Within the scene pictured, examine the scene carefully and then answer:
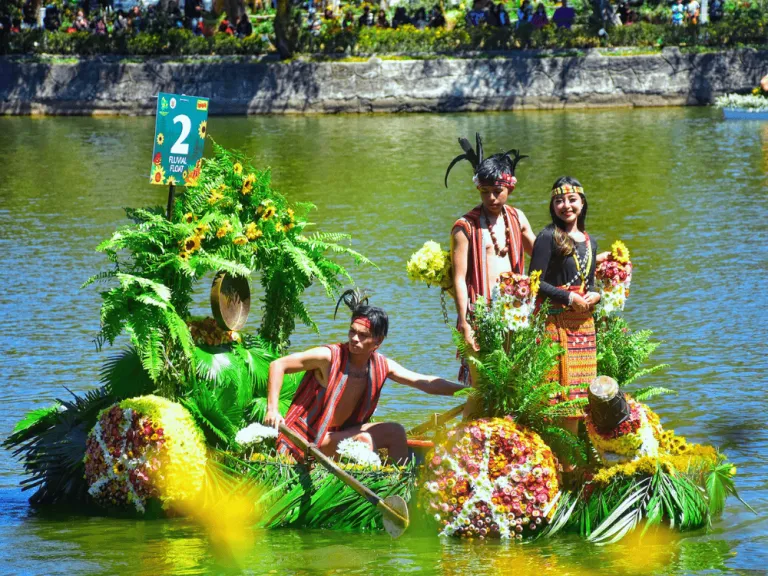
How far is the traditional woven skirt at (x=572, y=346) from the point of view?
645cm

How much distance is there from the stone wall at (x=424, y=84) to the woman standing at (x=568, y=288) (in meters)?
25.4

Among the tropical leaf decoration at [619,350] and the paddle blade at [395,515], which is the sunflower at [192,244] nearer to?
the paddle blade at [395,515]

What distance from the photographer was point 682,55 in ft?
104

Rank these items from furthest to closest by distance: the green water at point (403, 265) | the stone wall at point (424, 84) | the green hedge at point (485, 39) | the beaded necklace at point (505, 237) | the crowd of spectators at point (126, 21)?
the crowd of spectators at point (126, 21) → the green hedge at point (485, 39) → the stone wall at point (424, 84) → the beaded necklace at point (505, 237) → the green water at point (403, 265)

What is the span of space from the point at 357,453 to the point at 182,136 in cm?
214

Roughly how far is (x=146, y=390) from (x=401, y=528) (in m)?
1.68

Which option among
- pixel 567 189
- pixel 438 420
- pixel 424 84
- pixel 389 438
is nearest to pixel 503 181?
pixel 567 189

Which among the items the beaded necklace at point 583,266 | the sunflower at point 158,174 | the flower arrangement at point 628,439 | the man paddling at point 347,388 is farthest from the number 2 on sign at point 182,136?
the flower arrangement at point 628,439

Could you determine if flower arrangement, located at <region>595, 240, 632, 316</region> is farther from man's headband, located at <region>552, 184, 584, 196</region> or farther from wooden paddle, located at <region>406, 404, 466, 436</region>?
wooden paddle, located at <region>406, 404, 466, 436</region>

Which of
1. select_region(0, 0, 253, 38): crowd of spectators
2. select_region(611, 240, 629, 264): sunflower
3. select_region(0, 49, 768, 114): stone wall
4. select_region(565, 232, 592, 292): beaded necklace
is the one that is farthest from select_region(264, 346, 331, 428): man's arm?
select_region(0, 0, 253, 38): crowd of spectators

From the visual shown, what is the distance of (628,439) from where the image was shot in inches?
245

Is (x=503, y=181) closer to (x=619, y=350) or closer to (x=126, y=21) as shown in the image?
(x=619, y=350)

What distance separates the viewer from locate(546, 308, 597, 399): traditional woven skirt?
6.45 m

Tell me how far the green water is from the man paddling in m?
0.51
